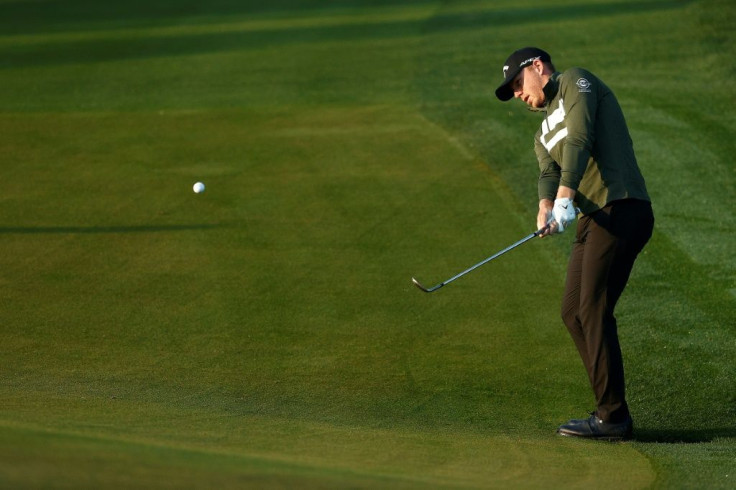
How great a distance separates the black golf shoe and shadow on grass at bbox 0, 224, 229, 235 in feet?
14.1

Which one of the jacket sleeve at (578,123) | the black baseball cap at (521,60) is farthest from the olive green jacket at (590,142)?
the black baseball cap at (521,60)

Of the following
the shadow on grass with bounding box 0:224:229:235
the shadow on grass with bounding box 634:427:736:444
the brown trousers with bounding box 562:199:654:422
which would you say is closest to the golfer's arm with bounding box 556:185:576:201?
the brown trousers with bounding box 562:199:654:422

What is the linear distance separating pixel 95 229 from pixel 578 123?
4998 mm

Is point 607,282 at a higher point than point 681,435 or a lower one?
higher

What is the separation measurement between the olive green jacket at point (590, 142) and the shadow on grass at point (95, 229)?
4105 mm

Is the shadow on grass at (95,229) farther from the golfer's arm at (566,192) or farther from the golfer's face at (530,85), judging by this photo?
the golfer's arm at (566,192)

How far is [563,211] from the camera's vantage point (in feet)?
19.7

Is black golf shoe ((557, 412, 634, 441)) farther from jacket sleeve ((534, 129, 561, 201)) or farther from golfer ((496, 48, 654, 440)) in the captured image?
jacket sleeve ((534, 129, 561, 201))

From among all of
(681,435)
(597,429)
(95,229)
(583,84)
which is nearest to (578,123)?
(583,84)

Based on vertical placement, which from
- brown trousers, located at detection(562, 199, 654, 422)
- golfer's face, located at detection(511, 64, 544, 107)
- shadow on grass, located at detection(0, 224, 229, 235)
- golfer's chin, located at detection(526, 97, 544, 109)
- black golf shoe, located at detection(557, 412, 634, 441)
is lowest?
shadow on grass, located at detection(0, 224, 229, 235)

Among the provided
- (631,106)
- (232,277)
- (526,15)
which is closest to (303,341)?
(232,277)

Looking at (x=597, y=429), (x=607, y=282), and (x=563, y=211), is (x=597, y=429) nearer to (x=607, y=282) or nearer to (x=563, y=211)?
(x=607, y=282)

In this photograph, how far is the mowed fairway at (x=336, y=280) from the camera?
539 centimetres

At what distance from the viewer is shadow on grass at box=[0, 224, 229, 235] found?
378 inches
